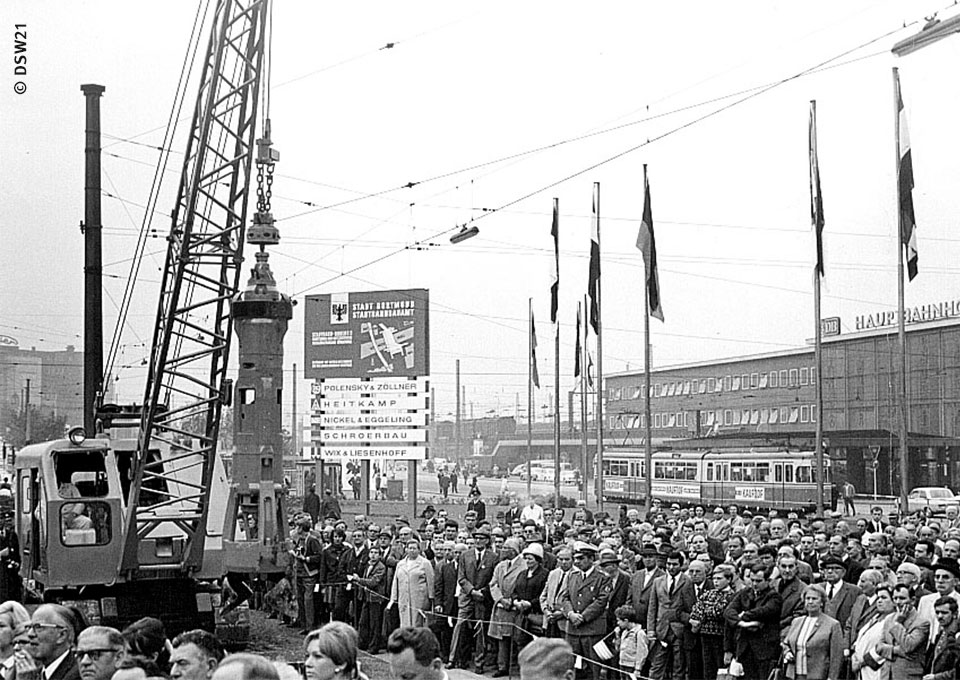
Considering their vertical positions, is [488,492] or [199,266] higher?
[199,266]

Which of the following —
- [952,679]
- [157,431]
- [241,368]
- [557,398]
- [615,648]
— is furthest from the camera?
[557,398]

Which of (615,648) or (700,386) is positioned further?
(700,386)

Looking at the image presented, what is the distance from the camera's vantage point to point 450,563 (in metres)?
18.2

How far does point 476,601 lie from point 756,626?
17.5ft

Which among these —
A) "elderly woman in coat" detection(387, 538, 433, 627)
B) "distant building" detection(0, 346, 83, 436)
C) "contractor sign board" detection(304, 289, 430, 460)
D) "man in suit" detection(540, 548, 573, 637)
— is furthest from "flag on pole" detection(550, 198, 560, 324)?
"distant building" detection(0, 346, 83, 436)

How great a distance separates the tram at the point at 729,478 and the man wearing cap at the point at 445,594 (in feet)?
98.2

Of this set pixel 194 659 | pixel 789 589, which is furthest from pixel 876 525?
pixel 194 659

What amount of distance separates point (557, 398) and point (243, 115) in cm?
2737

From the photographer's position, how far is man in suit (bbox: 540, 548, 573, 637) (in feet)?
50.8

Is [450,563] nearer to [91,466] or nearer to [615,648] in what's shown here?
[615,648]

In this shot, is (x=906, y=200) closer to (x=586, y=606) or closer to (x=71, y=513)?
(x=586, y=606)

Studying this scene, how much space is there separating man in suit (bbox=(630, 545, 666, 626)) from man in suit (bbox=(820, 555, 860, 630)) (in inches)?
78.4

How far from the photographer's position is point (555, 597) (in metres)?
15.7

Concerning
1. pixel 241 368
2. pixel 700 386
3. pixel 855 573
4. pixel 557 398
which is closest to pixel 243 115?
pixel 241 368
